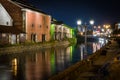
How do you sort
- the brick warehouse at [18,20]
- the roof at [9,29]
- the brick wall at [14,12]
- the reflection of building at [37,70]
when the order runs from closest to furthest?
the reflection of building at [37,70] < the roof at [9,29] < the brick warehouse at [18,20] < the brick wall at [14,12]

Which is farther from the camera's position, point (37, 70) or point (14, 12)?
point (14, 12)

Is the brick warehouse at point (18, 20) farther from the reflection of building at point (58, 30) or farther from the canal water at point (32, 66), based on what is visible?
the canal water at point (32, 66)

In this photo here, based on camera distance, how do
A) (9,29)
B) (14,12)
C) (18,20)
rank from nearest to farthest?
(9,29)
(18,20)
(14,12)

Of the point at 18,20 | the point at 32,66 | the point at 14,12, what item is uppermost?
the point at 14,12

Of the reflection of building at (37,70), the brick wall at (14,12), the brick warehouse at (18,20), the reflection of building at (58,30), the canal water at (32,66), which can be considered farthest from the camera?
the reflection of building at (58,30)

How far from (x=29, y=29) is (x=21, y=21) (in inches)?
135

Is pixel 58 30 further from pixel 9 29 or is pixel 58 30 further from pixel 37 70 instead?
pixel 37 70

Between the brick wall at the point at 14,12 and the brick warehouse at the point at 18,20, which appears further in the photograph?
the brick wall at the point at 14,12

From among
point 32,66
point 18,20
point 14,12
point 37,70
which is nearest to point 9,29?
point 18,20

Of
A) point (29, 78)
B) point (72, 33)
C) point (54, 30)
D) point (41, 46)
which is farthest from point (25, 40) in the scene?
point (72, 33)

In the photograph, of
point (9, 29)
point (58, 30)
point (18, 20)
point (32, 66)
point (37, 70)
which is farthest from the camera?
point (58, 30)

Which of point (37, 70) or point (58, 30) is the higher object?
point (58, 30)

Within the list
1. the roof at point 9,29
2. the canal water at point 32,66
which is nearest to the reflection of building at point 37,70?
the canal water at point 32,66

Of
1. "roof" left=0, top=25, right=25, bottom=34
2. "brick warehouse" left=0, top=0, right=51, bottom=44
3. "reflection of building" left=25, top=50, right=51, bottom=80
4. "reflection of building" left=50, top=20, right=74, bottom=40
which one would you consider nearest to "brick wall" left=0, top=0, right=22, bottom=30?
"brick warehouse" left=0, top=0, right=51, bottom=44
